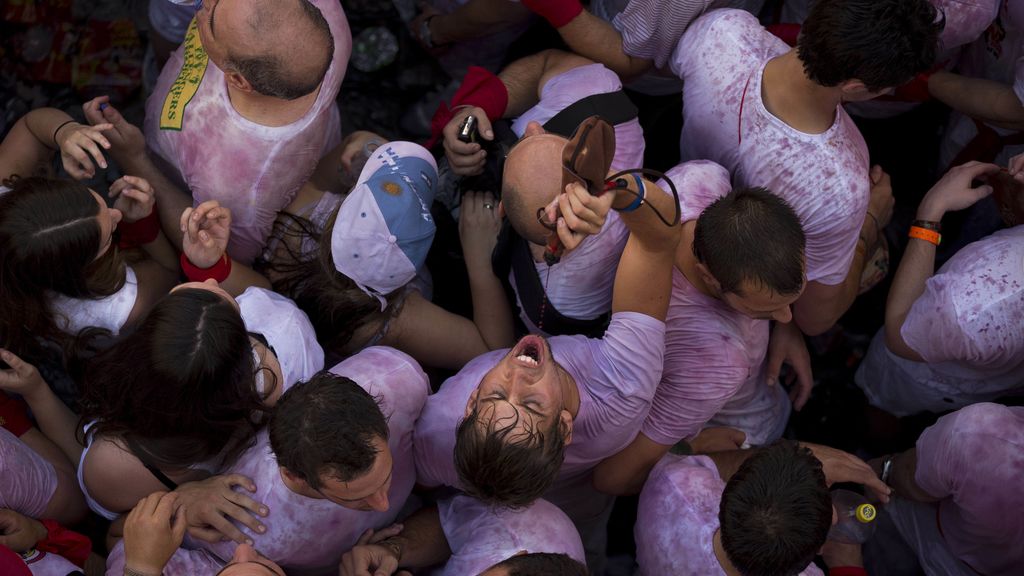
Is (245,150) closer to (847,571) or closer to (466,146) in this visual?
(466,146)

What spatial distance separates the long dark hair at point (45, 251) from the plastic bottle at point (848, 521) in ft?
8.08

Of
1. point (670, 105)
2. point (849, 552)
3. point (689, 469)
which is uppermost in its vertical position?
point (670, 105)

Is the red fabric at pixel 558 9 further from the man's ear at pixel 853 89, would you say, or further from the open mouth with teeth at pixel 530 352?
the open mouth with teeth at pixel 530 352

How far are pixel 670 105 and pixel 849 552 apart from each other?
6.20 feet

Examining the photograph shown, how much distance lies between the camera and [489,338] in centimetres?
279

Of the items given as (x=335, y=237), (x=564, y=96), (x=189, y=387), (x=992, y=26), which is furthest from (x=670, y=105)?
(x=189, y=387)

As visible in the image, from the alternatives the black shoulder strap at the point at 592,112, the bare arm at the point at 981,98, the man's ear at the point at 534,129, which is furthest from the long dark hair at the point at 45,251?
the bare arm at the point at 981,98

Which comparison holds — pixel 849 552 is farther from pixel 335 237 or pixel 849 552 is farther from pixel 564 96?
pixel 335 237

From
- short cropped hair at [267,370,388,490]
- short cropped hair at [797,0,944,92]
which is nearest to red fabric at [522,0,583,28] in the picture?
short cropped hair at [797,0,944,92]

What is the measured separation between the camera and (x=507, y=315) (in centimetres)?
280

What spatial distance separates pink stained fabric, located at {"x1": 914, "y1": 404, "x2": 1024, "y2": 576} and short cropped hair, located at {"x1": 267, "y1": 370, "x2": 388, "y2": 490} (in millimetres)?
1681

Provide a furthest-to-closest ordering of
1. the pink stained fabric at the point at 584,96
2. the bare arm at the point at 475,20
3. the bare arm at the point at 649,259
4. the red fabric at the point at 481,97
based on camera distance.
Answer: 1. the bare arm at the point at 475,20
2. the red fabric at the point at 481,97
3. the pink stained fabric at the point at 584,96
4. the bare arm at the point at 649,259

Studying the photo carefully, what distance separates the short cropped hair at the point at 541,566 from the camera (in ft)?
6.18

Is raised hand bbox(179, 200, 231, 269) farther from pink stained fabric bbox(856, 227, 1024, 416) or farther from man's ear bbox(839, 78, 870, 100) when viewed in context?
pink stained fabric bbox(856, 227, 1024, 416)
